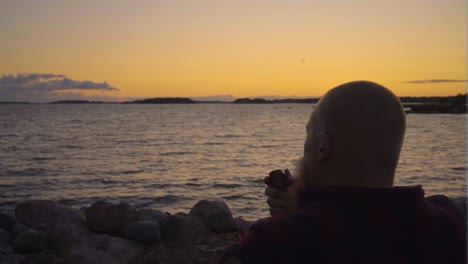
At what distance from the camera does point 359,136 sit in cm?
150

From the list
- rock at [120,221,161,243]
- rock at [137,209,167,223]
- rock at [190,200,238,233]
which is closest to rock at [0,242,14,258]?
rock at [120,221,161,243]

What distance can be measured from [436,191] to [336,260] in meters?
16.7

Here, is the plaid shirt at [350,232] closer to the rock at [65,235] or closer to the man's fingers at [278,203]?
the man's fingers at [278,203]

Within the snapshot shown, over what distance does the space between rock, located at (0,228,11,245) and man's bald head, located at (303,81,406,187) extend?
9.50 metres

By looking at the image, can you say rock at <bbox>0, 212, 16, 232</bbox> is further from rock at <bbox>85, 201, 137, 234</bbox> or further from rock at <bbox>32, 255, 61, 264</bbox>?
rock at <bbox>32, 255, 61, 264</bbox>

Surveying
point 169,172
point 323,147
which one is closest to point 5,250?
point 323,147

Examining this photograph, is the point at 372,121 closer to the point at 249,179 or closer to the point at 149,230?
the point at 149,230

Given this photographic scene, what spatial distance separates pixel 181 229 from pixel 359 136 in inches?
323

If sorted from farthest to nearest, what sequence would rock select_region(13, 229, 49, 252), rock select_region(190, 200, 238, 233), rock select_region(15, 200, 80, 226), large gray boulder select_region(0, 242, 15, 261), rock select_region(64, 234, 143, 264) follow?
rock select_region(15, 200, 80, 226) < rock select_region(190, 200, 238, 233) < rock select_region(13, 229, 49, 252) < large gray boulder select_region(0, 242, 15, 261) < rock select_region(64, 234, 143, 264)

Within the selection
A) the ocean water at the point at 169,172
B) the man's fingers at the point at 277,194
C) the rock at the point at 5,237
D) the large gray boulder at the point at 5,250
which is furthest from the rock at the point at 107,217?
the man's fingers at the point at 277,194

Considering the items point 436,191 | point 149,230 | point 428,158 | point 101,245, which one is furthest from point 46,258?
point 428,158

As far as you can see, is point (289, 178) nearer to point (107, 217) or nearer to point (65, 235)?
point (65, 235)

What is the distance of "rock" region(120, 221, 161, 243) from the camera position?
29.6 feet

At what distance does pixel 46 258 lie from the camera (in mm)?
7719
